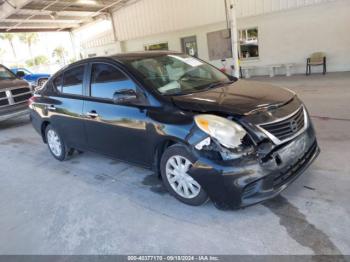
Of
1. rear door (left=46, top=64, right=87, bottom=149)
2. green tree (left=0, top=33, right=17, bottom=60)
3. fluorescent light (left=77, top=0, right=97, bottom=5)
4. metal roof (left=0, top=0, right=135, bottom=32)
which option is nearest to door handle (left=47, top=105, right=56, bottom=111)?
rear door (left=46, top=64, right=87, bottom=149)

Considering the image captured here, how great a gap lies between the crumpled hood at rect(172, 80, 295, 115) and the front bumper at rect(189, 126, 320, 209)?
442 mm

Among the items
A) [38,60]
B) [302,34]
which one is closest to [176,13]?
[302,34]

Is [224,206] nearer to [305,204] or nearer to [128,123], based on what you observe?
[305,204]

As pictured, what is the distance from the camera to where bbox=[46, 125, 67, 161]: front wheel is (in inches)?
187

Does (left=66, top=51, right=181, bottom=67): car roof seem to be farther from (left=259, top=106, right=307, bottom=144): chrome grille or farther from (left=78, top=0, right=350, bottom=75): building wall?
(left=78, top=0, right=350, bottom=75): building wall

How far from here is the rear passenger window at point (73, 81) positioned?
4028 mm

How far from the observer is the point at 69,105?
4.21 meters

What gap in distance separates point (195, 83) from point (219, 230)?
170 cm

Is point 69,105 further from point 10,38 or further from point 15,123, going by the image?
point 10,38

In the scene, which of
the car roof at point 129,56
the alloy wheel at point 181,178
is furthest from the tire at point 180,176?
the car roof at point 129,56

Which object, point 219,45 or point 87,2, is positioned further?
point 87,2

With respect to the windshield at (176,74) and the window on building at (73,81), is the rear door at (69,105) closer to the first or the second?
the window on building at (73,81)

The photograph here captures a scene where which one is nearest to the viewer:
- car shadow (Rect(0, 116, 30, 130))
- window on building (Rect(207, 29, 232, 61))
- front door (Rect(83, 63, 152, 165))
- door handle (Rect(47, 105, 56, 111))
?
front door (Rect(83, 63, 152, 165))

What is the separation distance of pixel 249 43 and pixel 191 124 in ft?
39.2
